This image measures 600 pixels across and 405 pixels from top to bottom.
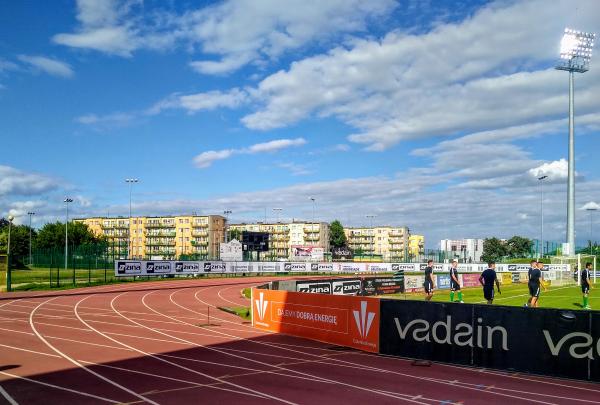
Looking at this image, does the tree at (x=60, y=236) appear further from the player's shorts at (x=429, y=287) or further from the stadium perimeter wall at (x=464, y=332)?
the stadium perimeter wall at (x=464, y=332)

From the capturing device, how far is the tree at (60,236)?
12088cm

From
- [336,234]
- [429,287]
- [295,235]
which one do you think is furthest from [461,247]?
[429,287]

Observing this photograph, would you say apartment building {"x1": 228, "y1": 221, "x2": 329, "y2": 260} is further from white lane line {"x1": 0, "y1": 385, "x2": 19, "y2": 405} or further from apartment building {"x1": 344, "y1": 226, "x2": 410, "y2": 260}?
white lane line {"x1": 0, "y1": 385, "x2": 19, "y2": 405}

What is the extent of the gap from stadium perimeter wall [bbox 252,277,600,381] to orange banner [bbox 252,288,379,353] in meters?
0.03

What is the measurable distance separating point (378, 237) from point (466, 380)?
580 feet

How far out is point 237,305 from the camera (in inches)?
1218

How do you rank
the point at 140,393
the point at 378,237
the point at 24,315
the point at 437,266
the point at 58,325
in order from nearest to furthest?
the point at 140,393 < the point at 58,325 < the point at 24,315 < the point at 437,266 < the point at 378,237

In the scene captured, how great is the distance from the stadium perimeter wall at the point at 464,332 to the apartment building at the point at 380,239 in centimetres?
16849

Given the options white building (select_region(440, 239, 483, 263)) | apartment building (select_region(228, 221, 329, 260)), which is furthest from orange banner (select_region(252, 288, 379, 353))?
apartment building (select_region(228, 221, 329, 260))

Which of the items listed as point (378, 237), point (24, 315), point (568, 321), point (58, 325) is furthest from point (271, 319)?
point (378, 237)

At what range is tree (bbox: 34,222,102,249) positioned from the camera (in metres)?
121

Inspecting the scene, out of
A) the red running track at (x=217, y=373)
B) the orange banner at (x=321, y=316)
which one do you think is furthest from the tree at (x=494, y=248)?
the red running track at (x=217, y=373)

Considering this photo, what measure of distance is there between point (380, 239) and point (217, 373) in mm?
177040

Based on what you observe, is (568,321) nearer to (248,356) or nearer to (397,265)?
(248,356)
